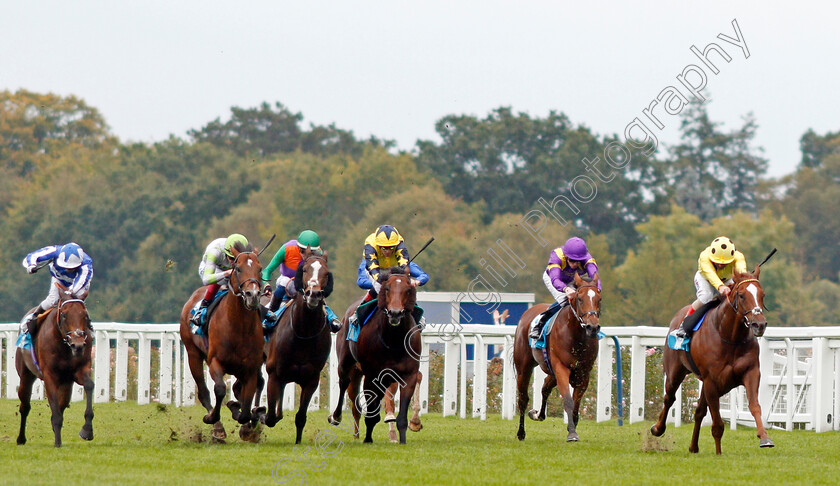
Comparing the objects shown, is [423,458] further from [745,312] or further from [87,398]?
[87,398]

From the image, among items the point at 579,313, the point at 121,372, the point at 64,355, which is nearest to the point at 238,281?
the point at 64,355

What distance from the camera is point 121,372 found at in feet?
63.1

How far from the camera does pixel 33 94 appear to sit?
237 feet

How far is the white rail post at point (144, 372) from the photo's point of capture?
60.6ft

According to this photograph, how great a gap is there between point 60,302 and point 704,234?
41261 millimetres

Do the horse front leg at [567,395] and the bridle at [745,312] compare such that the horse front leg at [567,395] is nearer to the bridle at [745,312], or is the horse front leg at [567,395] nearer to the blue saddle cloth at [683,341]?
the blue saddle cloth at [683,341]

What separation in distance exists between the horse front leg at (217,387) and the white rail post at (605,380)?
4.71m

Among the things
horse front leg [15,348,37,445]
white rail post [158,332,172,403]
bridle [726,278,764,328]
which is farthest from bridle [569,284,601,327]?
white rail post [158,332,172,403]

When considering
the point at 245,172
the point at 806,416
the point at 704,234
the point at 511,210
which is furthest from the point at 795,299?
the point at 806,416

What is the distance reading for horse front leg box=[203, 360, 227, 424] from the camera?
10.8 metres

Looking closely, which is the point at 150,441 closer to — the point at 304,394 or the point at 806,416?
the point at 304,394

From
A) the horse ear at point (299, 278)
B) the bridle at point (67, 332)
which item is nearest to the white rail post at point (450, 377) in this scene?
the horse ear at point (299, 278)

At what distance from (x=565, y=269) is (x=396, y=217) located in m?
35.9

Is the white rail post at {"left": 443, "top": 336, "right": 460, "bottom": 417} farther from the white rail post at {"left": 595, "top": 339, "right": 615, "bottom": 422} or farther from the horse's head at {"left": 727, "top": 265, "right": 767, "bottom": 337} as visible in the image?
the horse's head at {"left": 727, "top": 265, "right": 767, "bottom": 337}
